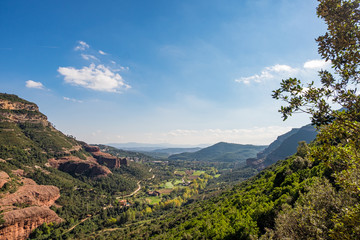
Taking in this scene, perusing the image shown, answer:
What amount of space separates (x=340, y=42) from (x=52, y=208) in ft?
439

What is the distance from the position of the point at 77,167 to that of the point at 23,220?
2998 inches

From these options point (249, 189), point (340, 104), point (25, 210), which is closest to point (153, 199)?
point (25, 210)

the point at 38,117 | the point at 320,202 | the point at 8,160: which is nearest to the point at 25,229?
the point at 8,160

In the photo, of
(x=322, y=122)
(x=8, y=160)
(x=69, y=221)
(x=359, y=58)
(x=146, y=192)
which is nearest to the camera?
(x=359, y=58)

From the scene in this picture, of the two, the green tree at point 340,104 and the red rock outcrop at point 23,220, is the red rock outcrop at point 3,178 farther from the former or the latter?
the green tree at point 340,104

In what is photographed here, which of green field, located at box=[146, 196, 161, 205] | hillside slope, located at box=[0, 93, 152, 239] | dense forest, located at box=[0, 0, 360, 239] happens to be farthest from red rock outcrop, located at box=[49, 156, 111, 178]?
green field, located at box=[146, 196, 161, 205]

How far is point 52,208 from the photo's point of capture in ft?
316

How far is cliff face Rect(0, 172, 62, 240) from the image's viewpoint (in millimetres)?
70438

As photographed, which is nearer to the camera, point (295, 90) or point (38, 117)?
point (295, 90)

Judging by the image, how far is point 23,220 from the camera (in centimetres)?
7494

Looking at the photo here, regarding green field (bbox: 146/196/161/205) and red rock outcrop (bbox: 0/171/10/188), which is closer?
red rock outcrop (bbox: 0/171/10/188)

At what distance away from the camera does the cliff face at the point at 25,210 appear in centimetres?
7044

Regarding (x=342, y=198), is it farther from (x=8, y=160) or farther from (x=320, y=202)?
(x=8, y=160)

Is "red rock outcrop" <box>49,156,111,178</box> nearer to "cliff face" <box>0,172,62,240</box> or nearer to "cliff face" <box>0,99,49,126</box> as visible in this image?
"cliff face" <box>0,172,62,240</box>
